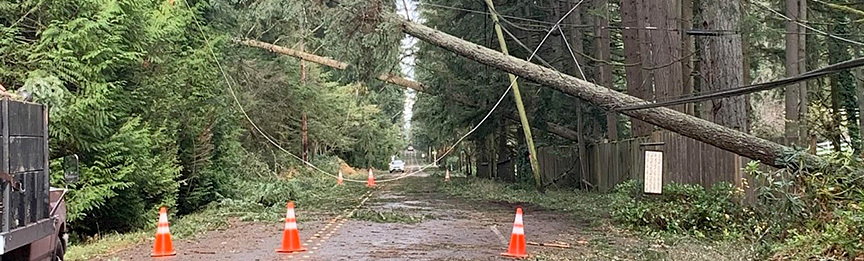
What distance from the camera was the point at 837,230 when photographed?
26.8ft

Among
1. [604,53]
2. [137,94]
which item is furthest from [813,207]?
[604,53]

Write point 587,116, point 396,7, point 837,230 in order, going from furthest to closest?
point 587,116 < point 396,7 < point 837,230

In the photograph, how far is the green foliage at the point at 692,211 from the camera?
13164 millimetres

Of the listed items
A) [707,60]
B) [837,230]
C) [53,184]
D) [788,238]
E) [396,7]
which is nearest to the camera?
[837,230]

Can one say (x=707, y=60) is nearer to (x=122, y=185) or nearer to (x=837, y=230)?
(x=837, y=230)

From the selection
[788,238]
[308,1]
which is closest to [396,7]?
[308,1]

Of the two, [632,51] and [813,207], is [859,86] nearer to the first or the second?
[632,51]

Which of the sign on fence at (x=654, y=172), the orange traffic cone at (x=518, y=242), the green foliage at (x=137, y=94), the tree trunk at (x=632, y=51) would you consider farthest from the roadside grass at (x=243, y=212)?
the tree trunk at (x=632, y=51)

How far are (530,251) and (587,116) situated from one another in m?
17.0

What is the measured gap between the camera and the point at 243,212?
19297 mm

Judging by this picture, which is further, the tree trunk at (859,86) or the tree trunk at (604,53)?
the tree trunk at (604,53)

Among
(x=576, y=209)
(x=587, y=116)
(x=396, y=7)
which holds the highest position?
(x=396, y=7)

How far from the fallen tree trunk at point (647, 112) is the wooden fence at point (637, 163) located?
158cm

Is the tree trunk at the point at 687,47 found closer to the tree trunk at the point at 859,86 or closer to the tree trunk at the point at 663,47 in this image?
the tree trunk at the point at 663,47
